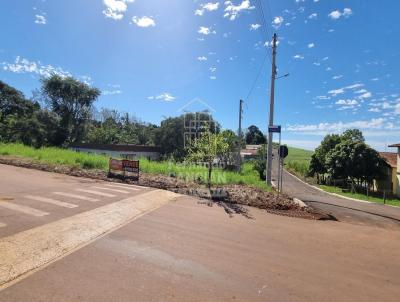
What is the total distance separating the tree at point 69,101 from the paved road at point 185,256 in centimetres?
4636

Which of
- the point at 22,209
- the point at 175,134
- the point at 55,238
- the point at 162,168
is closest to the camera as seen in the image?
the point at 55,238

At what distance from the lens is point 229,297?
487 cm

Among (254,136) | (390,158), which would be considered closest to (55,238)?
(390,158)

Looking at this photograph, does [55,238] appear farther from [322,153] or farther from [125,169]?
[322,153]

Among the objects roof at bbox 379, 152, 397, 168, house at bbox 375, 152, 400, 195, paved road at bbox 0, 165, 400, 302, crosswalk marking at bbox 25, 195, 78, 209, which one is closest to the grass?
paved road at bbox 0, 165, 400, 302

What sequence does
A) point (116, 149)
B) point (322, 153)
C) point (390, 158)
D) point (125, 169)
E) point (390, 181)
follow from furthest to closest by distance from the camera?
point (116, 149) < point (322, 153) < point (390, 158) < point (390, 181) < point (125, 169)

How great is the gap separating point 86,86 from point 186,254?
5276 cm

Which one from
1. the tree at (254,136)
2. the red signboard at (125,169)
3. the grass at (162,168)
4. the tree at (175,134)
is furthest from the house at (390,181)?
the tree at (254,136)

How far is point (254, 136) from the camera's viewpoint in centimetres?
12225

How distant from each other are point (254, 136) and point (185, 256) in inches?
4648

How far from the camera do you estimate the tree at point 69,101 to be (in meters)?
52.2

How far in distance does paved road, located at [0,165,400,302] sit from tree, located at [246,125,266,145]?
11240cm

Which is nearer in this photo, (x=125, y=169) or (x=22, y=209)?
(x=22, y=209)

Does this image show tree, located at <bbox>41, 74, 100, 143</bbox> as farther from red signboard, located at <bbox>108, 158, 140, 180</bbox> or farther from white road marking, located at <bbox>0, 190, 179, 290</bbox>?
white road marking, located at <bbox>0, 190, 179, 290</bbox>
